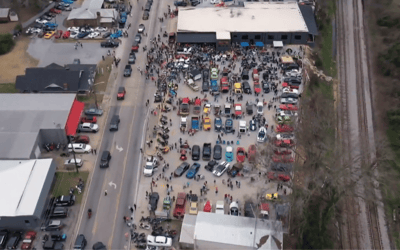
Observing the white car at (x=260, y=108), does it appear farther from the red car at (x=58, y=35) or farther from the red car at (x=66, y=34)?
the red car at (x=58, y=35)

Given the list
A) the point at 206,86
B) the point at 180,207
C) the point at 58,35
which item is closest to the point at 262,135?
the point at 206,86

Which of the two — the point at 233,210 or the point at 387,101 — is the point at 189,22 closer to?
the point at 387,101

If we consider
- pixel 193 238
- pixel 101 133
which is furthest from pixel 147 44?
pixel 193 238

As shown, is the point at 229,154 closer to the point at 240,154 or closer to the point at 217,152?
the point at 240,154

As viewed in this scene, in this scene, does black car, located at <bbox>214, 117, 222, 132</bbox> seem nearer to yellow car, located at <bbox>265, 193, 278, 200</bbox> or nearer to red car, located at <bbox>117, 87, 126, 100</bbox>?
yellow car, located at <bbox>265, 193, 278, 200</bbox>

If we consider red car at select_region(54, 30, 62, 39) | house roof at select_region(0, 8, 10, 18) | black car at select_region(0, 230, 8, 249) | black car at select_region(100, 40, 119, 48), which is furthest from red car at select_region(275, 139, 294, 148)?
house roof at select_region(0, 8, 10, 18)

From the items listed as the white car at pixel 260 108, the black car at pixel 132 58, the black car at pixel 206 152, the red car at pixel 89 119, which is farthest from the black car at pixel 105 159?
the black car at pixel 132 58
